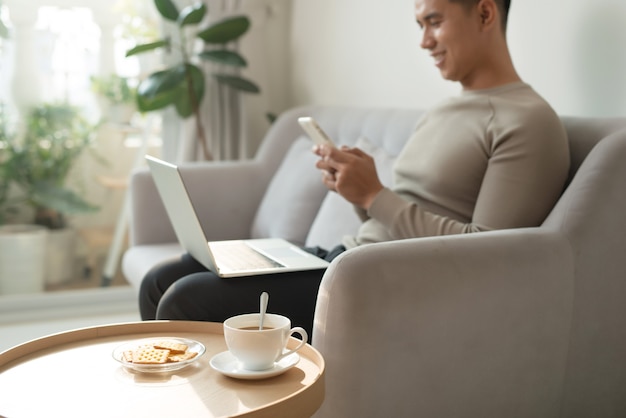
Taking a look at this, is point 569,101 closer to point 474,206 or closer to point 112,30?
point 474,206

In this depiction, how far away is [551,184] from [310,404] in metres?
0.84

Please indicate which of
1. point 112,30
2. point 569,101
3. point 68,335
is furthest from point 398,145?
point 112,30

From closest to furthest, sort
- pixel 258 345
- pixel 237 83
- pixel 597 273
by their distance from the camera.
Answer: pixel 258 345 → pixel 597 273 → pixel 237 83

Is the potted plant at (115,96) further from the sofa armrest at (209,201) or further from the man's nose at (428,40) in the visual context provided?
the man's nose at (428,40)

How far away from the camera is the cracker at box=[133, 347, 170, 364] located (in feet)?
4.34

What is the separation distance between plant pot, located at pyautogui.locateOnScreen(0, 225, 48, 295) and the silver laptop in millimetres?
1750

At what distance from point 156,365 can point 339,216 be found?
1.19 m

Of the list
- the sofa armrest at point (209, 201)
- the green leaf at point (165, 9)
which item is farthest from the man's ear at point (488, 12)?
the green leaf at point (165, 9)

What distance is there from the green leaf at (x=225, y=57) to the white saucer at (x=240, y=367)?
2.27 metres

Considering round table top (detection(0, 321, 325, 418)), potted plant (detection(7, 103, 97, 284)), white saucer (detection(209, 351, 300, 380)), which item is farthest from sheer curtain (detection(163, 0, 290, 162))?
white saucer (detection(209, 351, 300, 380))

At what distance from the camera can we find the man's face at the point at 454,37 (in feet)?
6.62

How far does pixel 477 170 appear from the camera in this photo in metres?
1.91

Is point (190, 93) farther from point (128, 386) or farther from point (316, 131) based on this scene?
point (128, 386)

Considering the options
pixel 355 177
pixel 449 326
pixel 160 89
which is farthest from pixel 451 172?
pixel 160 89
